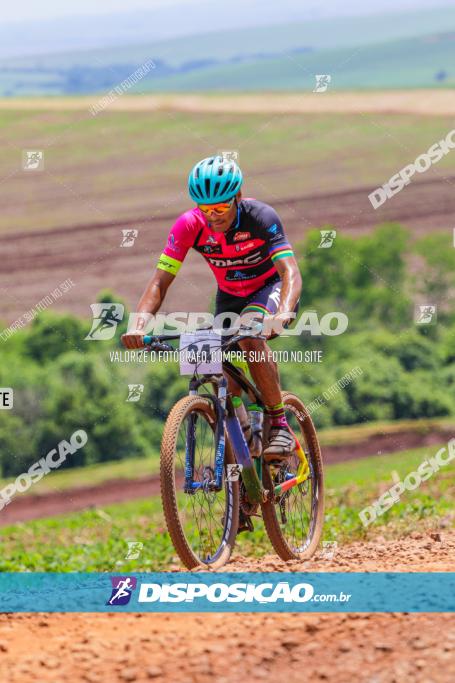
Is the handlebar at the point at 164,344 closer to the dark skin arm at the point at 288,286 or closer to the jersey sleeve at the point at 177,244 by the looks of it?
the dark skin arm at the point at 288,286

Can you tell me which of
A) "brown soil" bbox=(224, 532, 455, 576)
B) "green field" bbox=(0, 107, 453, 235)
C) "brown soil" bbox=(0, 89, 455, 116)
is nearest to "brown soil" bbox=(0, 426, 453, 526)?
"brown soil" bbox=(224, 532, 455, 576)

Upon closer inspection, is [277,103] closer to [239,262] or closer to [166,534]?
[166,534]

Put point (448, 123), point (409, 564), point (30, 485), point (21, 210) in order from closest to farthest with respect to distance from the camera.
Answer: point (409, 564) < point (30, 485) < point (21, 210) < point (448, 123)

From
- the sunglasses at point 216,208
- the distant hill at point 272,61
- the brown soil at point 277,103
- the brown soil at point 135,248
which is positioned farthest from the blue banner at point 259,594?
the distant hill at point 272,61

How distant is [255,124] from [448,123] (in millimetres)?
13204

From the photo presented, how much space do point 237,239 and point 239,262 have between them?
23 centimetres

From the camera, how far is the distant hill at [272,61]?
326ft

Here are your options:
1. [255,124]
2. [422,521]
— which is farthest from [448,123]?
[422,521]

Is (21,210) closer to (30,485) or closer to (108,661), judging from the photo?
(30,485)

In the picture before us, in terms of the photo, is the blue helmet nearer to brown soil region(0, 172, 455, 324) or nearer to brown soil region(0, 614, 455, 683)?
brown soil region(0, 614, 455, 683)

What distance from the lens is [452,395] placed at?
4203 cm

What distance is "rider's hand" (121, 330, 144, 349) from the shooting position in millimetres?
9398

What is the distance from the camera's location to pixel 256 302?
10047mm

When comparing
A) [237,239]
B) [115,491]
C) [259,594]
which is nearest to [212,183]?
[237,239]
